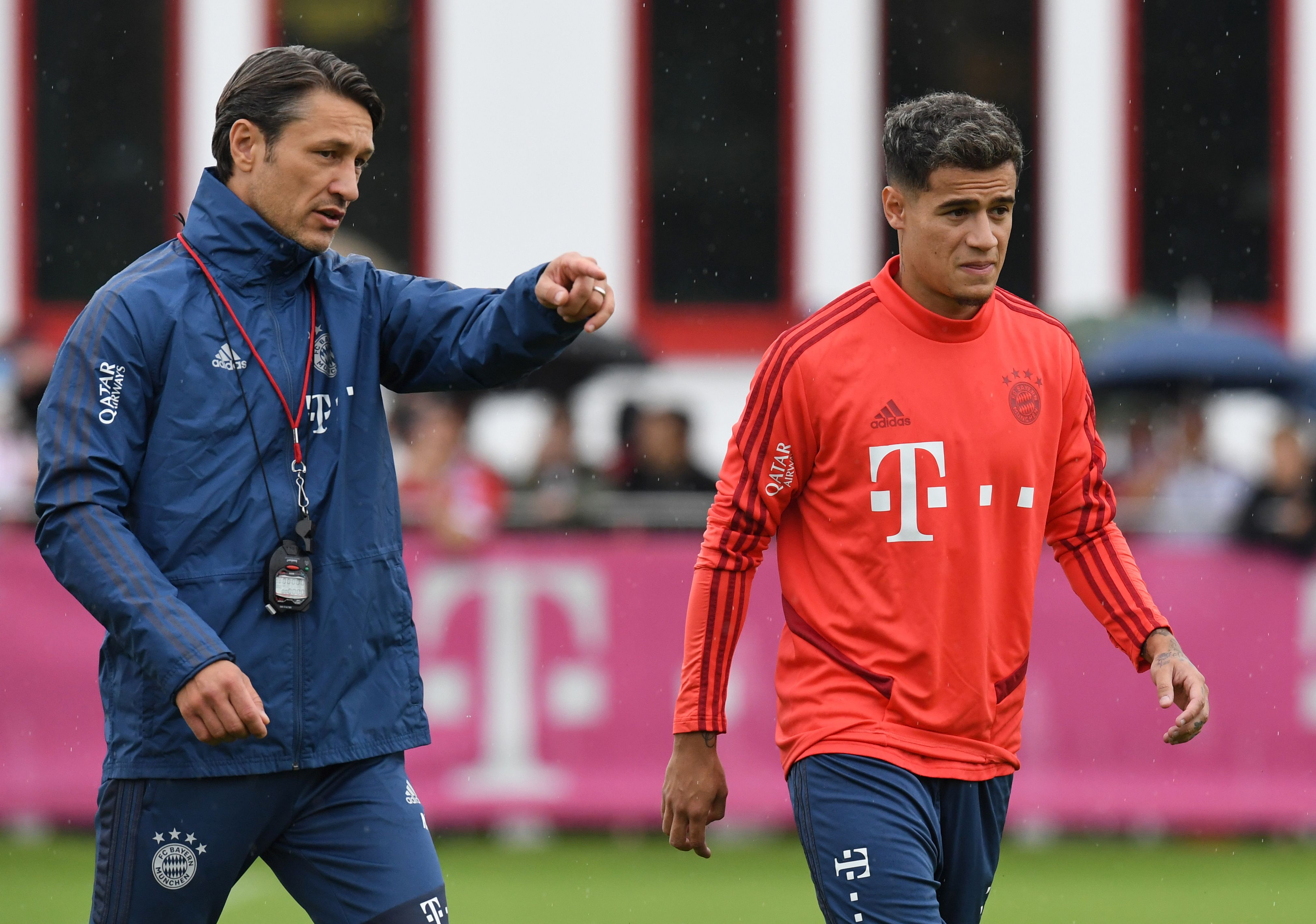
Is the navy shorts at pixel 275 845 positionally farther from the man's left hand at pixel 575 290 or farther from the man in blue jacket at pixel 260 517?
the man's left hand at pixel 575 290

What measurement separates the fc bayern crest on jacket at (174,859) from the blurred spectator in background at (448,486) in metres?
5.90

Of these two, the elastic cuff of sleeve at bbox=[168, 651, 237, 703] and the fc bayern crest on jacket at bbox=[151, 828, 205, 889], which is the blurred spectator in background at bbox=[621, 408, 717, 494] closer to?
the fc bayern crest on jacket at bbox=[151, 828, 205, 889]

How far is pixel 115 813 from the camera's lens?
13.2 ft

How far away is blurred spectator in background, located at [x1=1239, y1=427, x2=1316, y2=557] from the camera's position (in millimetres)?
9852

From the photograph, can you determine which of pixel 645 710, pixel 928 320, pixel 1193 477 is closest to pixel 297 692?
pixel 928 320

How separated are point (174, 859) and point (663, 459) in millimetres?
7870

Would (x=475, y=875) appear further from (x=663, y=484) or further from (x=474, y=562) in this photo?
(x=663, y=484)

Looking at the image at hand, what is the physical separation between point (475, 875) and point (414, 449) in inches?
110

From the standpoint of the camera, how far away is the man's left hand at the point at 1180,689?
4.25m

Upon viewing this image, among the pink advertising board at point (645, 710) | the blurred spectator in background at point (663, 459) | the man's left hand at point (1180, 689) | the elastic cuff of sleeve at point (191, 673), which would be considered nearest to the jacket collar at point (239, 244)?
the elastic cuff of sleeve at point (191, 673)

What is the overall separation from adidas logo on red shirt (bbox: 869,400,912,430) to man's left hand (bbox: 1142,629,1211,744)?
0.76m

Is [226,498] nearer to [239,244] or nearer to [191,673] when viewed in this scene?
[191,673]

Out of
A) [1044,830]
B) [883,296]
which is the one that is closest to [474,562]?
[1044,830]

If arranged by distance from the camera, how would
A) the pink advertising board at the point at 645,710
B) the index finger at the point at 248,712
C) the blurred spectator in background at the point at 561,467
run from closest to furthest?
the index finger at the point at 248,712
the pink advertising board at the point at 645,710
the blurred spectator in background at the point at 561,467
